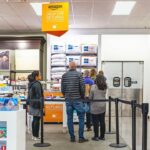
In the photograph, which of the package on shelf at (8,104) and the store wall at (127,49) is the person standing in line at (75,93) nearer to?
the package on shelf at (8,104)

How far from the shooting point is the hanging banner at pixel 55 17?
312 inches

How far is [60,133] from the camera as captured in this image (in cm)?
847

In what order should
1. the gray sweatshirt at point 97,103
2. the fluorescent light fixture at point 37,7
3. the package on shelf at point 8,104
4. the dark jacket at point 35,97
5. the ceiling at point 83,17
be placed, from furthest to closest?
the fluorescent light fixture at point 37,7 → the ceiling at point 83,17 → the gray sweatshirt at point 97,103 → the dark jacket at point 35,97 → the package on shelf at point 8,104

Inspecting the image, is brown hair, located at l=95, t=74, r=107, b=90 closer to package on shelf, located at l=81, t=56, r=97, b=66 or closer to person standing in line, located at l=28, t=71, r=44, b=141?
person standing in line, located at l=28, t=71, r=44, b=141

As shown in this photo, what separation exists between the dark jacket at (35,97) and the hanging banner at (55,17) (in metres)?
1.53

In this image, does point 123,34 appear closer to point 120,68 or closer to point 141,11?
point 120,68

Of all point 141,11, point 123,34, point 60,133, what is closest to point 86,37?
point 123,34

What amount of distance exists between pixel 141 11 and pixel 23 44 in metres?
4.46

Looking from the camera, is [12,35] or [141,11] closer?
[141,11]

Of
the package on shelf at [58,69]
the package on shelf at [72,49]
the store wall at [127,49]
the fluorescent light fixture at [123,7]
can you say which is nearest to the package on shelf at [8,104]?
the fluorescent light fixture at [123,7]

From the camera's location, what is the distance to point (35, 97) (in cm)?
726

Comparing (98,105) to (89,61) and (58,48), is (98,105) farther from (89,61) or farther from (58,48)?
(58,48)

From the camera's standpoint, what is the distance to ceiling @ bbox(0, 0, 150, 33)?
8.76 metres

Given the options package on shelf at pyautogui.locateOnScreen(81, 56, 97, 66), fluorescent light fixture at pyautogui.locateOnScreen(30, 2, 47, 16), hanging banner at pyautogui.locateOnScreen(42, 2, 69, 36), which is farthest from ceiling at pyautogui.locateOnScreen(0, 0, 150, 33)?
package on shelf at pyautogui.locateOnScreen(81, 56, 97, 66)
